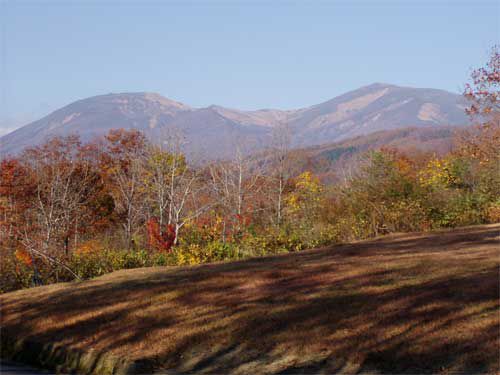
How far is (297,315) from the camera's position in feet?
23.6

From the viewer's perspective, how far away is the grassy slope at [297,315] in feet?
19.2

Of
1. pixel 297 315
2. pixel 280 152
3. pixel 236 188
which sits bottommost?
pixel 297 315

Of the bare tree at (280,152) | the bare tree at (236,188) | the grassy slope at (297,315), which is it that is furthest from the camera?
the bare tree at (280,152)

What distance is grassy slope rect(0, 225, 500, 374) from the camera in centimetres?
586

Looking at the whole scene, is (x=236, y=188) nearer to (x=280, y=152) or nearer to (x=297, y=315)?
(x=280, y=152)

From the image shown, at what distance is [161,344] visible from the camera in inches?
270

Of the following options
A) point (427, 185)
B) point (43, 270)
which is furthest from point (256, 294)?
point (427, 185)

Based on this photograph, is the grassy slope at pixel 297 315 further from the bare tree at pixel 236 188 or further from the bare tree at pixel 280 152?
the bare tree at pixel 280 152

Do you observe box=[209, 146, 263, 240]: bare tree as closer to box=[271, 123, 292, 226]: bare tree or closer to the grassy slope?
Result: box=[271, 123, 292, 226]: bare tree

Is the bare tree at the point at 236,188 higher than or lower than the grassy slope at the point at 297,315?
higher

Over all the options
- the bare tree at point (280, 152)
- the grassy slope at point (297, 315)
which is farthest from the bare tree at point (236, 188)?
the grassy slope at point (297, 315)

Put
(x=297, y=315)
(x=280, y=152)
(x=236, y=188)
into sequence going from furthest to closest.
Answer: (x=280, y=152), (x=236, y=188), (x=297, y=315)

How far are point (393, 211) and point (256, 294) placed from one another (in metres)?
8.44

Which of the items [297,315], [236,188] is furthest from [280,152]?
[297,315]
